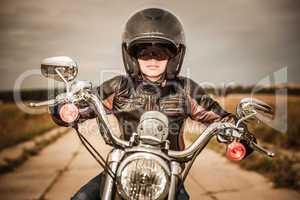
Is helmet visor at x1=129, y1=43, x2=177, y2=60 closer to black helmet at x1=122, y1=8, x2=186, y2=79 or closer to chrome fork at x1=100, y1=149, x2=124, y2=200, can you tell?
black helmet at x1=122, y1=8, x2=186, y2=79

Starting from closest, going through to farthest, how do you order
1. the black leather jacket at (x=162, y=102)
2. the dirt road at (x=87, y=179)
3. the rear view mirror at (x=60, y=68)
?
the rear view mirror at (x=60, y=68) < the black leather jacket at (x=162, y=102) < the dirt road at (x=87, y=179)

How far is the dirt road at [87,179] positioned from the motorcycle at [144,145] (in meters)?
2.88

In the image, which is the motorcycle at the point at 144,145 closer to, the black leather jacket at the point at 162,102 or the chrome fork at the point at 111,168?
the chrome fork at the point at 111,168

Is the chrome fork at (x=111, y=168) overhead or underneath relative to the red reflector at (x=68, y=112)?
underneath

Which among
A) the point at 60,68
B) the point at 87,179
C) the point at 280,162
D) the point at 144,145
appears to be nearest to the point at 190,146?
the point at 144,145

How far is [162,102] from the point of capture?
1.95 m

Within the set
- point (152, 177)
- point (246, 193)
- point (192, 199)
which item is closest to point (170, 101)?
point (152, 177)

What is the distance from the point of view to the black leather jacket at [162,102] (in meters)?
1.94

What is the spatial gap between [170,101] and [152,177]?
2.58ft

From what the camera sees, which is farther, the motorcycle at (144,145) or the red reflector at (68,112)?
the red reflector at (68,112)

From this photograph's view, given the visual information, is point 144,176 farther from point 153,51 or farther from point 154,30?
point 153,51

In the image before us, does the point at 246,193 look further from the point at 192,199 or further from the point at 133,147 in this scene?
the point at 133,147

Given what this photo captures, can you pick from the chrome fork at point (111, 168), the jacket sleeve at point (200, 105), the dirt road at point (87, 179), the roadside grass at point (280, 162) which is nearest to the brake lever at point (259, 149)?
the jacket sleeve at point (200, 105)

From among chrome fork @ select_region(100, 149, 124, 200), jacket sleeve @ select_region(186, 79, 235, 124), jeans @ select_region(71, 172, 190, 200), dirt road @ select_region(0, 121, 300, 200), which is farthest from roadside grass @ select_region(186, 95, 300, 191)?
chrome fork @ select_region(100, 149, 124, 200)
